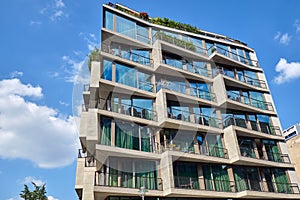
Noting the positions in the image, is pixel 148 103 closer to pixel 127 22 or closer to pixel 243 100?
pixel 127 22

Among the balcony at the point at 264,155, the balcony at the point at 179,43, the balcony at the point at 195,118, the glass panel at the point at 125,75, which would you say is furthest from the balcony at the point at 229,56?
the glass panel at the point at 125,75

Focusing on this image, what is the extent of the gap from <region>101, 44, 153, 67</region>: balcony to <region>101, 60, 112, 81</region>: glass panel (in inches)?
39.0

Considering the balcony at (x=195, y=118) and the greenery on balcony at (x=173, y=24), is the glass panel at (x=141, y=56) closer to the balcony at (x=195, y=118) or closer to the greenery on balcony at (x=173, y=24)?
the greenery on balcony at (x=173, y=24)

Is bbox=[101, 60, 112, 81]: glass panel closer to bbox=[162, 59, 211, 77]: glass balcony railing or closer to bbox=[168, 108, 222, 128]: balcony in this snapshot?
bbox=[162, 59, 211, 77]: glass balcony railing

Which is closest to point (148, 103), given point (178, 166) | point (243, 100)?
point (178, 166)

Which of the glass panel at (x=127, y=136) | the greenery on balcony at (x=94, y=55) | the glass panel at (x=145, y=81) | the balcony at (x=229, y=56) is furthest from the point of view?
the balcony at (x=229, y=56)

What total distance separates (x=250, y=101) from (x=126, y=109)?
37.2 ft

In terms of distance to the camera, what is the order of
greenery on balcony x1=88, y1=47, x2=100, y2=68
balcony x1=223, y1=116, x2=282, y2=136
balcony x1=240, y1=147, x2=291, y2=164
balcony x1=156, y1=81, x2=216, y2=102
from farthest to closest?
1. balcony x1=223, y1=116, x2=282, y2=136
2. balcony x1=156, y1=81, x2=216, y2=102
3. balcony x1=240, y1=147, x2=291, y2=164
4. greenery on balcony x1=88, y1=47, x2=100, y2=68

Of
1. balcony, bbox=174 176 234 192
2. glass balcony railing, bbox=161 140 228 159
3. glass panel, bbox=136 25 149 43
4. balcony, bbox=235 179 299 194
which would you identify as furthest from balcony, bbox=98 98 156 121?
balcony, bbox=235 179 299 194

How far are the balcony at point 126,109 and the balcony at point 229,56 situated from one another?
880cm

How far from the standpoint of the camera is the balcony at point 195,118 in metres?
18.0

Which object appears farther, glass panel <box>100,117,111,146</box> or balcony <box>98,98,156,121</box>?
balcony <box>98,98,156,121</box>

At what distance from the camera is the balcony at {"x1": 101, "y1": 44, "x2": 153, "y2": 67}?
18312 millimetres

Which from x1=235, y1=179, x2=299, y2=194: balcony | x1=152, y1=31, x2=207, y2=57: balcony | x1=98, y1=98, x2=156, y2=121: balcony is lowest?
x1=235, y1=179, x2=299, y2=194: balcony
